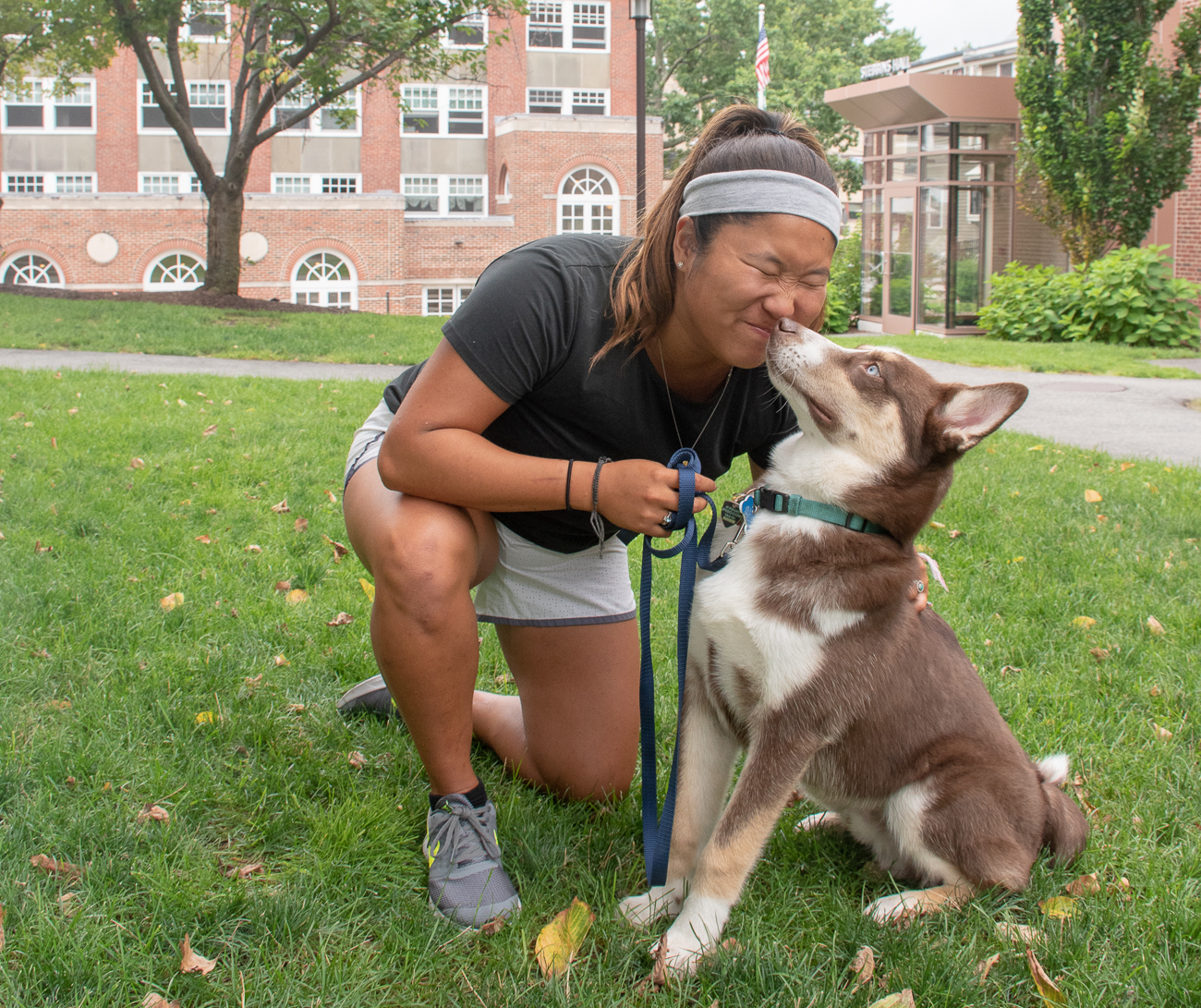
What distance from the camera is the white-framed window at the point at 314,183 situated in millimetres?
39656

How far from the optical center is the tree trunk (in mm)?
20356

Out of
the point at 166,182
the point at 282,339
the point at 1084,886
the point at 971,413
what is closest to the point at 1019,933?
the point at 1084,886

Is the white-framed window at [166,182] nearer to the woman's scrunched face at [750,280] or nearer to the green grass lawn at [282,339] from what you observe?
the green grass lawn at [282,339]

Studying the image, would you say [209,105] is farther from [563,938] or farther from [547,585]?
[563,938]

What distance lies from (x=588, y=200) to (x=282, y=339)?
24576 mm

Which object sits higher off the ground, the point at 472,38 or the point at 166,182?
the point at 472,38

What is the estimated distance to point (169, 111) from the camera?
19.8m

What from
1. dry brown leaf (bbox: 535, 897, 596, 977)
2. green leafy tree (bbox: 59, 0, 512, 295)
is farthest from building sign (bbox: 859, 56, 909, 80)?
dry brown leaf (bbox: 535, 897, 596, 977)

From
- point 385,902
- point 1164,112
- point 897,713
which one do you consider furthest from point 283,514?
point 1164,112

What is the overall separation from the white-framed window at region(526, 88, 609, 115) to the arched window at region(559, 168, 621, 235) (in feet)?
18.7

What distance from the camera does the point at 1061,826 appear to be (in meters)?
2.56

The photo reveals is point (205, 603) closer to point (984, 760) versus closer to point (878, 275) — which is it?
point (984, 760)

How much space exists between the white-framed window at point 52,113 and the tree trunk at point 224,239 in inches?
906

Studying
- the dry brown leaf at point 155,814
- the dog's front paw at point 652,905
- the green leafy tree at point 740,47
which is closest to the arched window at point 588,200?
the green leafy tree at point 740,47
